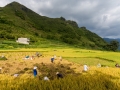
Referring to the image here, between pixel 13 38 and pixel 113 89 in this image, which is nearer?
pixel 113 89

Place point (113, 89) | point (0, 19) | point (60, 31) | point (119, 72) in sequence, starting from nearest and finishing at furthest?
point (113, 89) → point (119, 72) → point (0, 19) → point (60, 31)

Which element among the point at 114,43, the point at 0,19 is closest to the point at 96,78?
the point at 114,43

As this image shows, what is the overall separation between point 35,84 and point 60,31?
15653 centimetres

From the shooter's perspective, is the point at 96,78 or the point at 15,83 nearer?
the point at 15,83

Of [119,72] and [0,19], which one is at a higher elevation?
[0,19]

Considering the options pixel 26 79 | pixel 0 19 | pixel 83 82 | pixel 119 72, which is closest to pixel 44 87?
pixel 26 79

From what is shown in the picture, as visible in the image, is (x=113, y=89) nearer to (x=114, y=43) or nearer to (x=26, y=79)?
(x=26, y=79)

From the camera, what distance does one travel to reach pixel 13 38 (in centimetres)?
8525

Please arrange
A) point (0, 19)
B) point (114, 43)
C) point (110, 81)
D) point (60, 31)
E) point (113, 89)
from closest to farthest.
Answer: point (113, 89)
point (110, 81)
point (114, 43)
point (0, 19)
point (60, 31)

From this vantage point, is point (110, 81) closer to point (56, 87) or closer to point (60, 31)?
point (56, 87)

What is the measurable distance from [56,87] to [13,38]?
3115 inches

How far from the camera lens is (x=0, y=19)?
12538 cm

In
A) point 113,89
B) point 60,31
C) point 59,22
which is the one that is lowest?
point 113,89

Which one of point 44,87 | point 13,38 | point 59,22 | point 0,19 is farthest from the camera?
point 59,22
